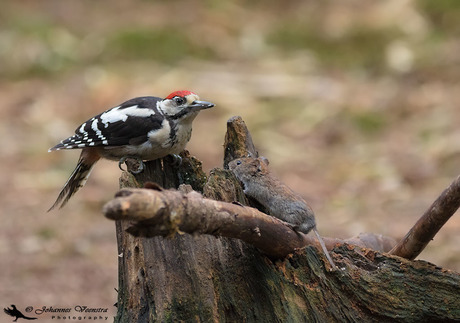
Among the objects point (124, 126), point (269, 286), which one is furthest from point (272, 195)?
point (124, 126)

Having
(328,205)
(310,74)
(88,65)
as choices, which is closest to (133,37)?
(88,65)

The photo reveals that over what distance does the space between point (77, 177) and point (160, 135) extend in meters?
0.96

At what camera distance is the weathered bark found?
3.59m

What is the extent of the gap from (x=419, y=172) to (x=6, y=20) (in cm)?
953

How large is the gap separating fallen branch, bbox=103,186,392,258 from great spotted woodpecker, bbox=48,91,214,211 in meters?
1.56

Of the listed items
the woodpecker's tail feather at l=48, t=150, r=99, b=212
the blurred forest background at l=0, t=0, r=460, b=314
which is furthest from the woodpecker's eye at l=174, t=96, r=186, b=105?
the blurred forest background at l=0, t=0, r=460, b=314

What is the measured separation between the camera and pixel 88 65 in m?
13.2

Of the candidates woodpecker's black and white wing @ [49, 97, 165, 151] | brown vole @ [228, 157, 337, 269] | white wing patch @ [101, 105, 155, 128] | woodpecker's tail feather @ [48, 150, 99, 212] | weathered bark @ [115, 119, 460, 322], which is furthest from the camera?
woodpecker's tail feather @ [48, 150, 99, 212]

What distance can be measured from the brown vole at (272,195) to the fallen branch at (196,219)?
10.8 inches

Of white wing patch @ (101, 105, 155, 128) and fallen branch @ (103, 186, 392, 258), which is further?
white wing patch @ (101, 105, 155, 128)

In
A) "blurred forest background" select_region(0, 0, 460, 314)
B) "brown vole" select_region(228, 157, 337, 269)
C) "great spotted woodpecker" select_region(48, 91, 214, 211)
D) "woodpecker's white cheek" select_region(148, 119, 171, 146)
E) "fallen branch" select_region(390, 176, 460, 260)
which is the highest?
"blurred forest background" select_region(0, 0, 460, 314)

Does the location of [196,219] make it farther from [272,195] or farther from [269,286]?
[272,195]

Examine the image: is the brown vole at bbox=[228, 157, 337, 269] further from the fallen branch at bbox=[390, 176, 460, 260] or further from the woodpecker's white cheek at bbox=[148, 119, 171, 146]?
the woodpecker's white cheek at bbox=[148, 119, 171, 146]

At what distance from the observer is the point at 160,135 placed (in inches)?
197
